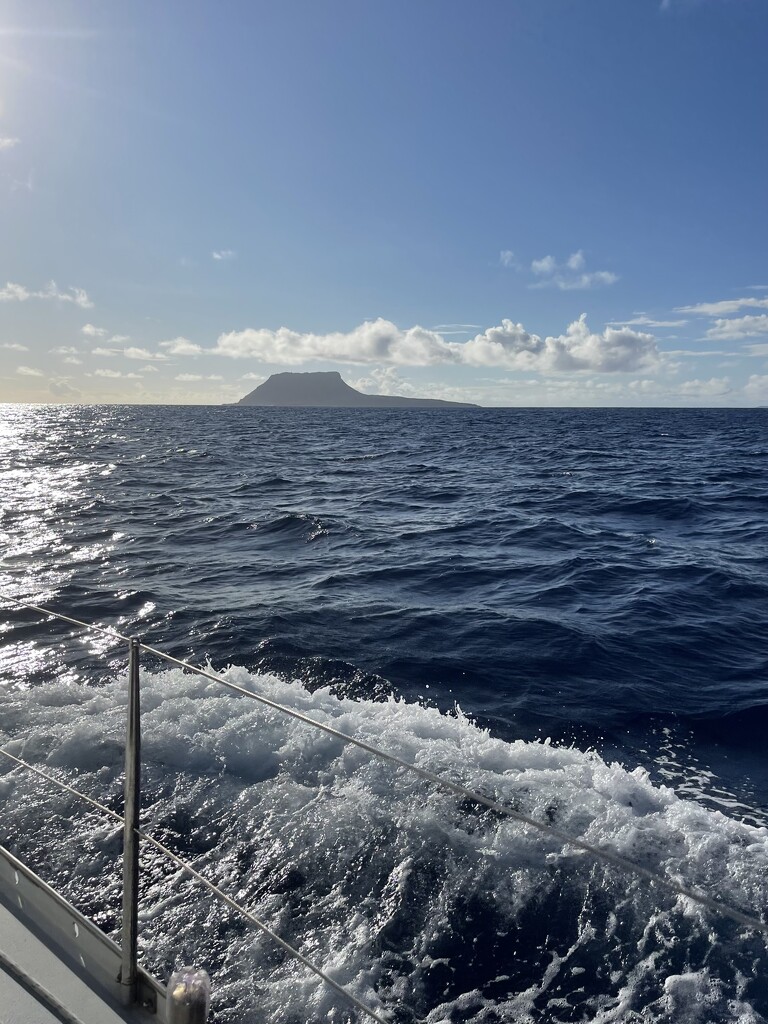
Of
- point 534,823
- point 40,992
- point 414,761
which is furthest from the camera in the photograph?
point 414,761

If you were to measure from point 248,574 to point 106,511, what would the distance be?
6.90 metres

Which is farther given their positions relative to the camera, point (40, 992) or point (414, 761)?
point (414, 761)

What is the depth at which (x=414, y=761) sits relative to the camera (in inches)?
196

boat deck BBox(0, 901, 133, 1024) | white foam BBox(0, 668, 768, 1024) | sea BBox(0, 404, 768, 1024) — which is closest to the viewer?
boat deck BBox(0, 901, 133, 1024)

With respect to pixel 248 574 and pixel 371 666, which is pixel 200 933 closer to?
pixel 371 666

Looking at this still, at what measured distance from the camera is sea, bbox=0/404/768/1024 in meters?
3.26

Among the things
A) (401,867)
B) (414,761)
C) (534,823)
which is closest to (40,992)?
(534,823)

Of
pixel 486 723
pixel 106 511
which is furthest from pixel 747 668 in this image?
pixel 106 511

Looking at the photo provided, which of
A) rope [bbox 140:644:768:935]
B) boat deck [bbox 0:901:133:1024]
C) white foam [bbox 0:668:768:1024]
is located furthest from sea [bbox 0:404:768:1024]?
rope [bbox 140:644:768:935]

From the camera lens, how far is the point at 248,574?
11.0 meters

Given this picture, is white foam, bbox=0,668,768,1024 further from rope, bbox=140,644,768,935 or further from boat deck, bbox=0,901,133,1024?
rope, bbox=140,644,768,935

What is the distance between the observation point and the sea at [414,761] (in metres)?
3.26

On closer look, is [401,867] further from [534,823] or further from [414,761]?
[534,823]

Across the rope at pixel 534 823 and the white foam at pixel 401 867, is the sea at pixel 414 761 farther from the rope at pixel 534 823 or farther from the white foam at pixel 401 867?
the rope at pixel 534 823
